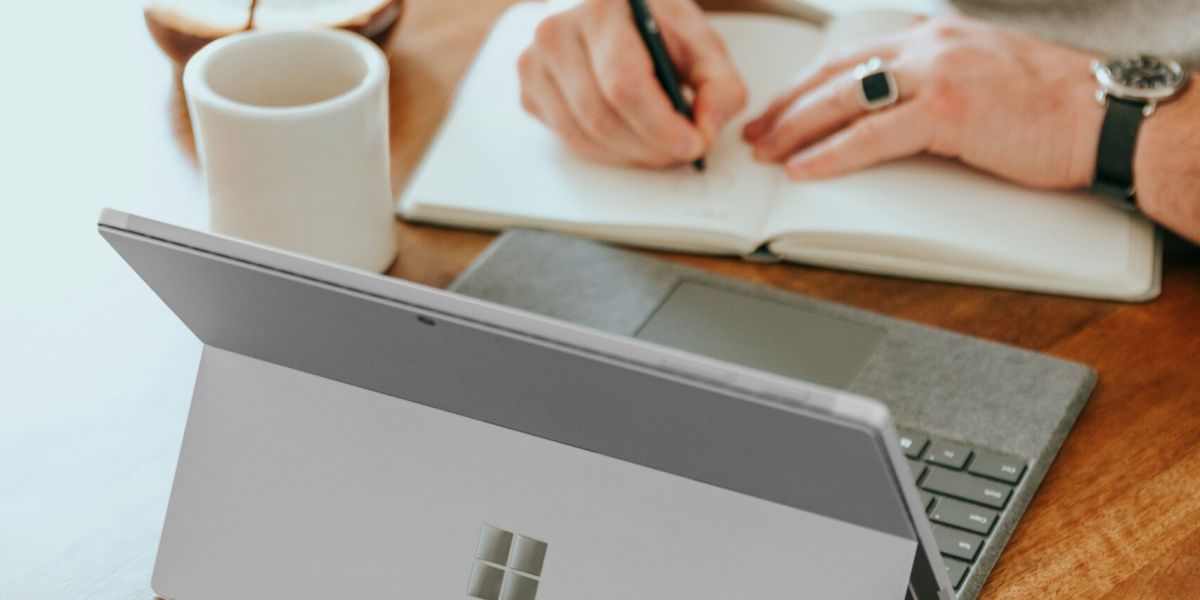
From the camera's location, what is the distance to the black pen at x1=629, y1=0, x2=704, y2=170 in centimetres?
88

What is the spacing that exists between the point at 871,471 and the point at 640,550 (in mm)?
119

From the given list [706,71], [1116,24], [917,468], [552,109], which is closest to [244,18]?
[552,109]

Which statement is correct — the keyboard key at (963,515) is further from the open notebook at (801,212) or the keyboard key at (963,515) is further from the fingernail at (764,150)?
the fingernail at (764,150)

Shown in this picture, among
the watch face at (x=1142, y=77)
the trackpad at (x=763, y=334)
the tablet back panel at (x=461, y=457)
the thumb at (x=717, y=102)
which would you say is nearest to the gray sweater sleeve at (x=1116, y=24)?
the watch face at (x=1142, y=77)

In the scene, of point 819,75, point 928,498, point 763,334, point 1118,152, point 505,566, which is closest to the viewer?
point 505,566

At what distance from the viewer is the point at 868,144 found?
83 cm

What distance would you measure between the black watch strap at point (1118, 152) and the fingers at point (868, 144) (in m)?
0.11

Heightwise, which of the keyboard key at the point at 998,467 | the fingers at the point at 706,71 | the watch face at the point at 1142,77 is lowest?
the keyboard key at the point at 998,467

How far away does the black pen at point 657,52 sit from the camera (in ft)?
2.89

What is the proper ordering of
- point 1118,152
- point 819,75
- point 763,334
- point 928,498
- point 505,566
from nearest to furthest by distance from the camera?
point 505,566 → point 928,498 → point 763,334 → point 1118,152 → point 819,75

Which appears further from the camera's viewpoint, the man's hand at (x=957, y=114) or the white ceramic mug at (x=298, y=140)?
the man's hand at (x=957, y=114)

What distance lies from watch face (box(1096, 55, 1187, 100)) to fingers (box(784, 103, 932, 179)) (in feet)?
0.43

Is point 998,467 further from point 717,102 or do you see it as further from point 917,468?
point 717,102

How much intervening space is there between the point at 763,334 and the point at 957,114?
25 centimetres
